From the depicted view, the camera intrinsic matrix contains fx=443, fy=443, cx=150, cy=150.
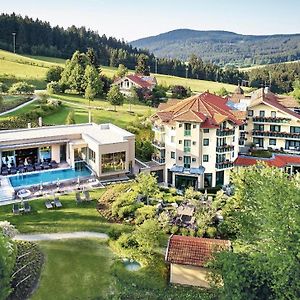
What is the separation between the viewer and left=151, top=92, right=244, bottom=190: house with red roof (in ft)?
131

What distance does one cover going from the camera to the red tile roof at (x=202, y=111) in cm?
3988

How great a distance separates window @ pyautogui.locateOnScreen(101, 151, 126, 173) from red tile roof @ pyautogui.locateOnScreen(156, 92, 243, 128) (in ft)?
19.4

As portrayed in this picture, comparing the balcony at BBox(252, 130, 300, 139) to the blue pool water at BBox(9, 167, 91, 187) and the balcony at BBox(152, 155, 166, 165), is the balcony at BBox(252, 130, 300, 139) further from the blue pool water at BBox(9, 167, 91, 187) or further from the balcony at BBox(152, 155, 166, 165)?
the blue pool water at BBox(9, 167, 91, 187)

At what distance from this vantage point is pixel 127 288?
21750 mm

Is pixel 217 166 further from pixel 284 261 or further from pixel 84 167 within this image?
pixel 284 261

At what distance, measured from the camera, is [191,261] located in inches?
910

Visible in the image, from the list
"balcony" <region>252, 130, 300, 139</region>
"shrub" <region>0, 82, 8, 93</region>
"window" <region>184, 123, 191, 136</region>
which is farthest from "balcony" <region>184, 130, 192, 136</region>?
"shrub" <region>0, 82, 8, 93</region>

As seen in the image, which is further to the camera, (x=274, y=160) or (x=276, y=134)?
(x=276, y=134)

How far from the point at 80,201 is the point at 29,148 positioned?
433 inches

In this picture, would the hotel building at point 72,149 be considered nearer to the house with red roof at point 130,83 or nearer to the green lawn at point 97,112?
the green lawn at point 97,112

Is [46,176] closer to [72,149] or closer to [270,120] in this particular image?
[72,149]

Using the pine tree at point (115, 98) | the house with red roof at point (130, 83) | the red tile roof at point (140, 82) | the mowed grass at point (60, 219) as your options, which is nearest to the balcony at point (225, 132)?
the mowed grass at point (60, 219)

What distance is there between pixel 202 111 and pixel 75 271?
22.7 meters

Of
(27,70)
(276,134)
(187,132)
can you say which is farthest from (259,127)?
(27,70)
